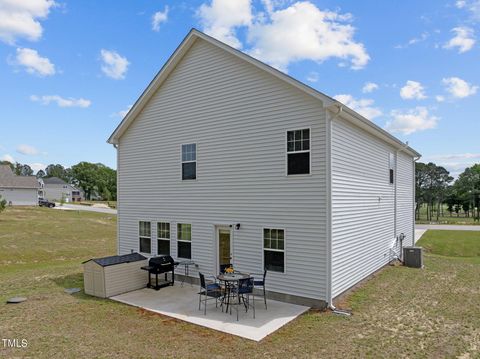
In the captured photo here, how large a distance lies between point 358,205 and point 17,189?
2225 inches

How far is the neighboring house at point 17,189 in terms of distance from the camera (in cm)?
5059

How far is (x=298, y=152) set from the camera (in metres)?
9.38

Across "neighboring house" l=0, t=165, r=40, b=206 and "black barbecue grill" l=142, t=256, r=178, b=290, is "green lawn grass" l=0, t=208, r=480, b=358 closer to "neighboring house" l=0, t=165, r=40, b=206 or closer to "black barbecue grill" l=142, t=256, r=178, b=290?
"black barbecue grill" l=142, t=256, r=178, b=290

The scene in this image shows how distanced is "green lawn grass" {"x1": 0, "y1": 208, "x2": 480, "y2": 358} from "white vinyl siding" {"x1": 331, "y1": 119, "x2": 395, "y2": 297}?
86 centimetres

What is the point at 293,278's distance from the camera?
365 inches

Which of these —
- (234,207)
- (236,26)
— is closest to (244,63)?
(236,26)

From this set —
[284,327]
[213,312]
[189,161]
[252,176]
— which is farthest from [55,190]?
[284,327]

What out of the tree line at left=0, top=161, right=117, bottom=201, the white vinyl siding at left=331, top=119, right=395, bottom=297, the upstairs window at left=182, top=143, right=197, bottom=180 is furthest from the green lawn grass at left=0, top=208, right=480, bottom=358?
the tree line at left=0, top=161, right=117, bottom=201

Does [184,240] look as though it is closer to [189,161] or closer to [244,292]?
[189,161]

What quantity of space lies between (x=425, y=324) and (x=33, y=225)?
3098 cm

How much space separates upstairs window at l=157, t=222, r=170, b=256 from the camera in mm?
12375

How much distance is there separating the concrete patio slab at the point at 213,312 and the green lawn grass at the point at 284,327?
11.3 inches

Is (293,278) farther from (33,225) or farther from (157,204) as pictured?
(33,225)

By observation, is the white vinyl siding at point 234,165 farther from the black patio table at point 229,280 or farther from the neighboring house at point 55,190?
the neighboring house at point 55,190
